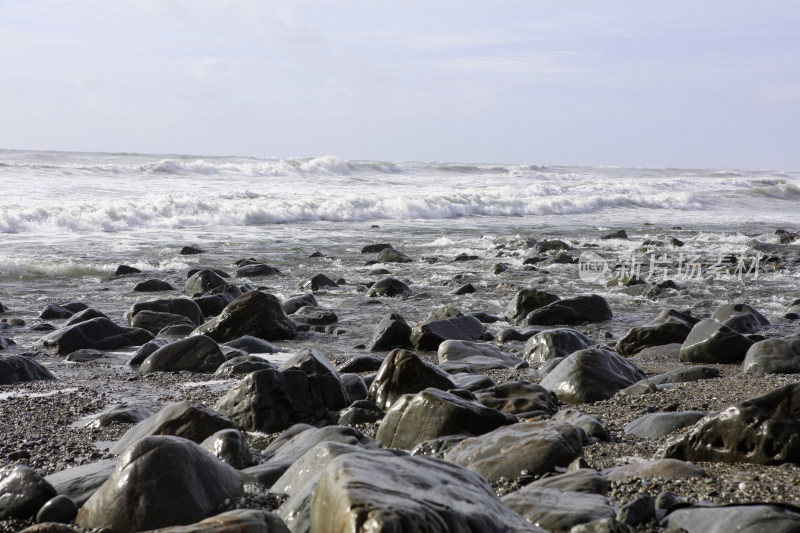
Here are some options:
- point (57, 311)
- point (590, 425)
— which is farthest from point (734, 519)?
point (57, 311)

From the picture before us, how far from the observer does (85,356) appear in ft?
19.7

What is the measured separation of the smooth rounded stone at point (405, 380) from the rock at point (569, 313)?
3160mm

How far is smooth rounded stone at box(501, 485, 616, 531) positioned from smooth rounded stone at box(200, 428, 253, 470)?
1.20 m

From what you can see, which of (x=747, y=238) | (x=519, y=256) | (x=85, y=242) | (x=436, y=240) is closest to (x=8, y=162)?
(x=85, y=242)

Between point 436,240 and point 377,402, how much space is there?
1113cm

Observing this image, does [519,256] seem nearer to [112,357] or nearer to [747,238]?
[747,238]

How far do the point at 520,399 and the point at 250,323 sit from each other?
3.26 metres

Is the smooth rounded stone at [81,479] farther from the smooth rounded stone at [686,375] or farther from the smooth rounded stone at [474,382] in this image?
the smooth rounded stone at [686,375]

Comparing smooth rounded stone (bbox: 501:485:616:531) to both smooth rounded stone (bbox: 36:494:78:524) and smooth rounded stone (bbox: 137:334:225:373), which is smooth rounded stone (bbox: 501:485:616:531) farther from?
smooth rounded stone (bbox: 137:334:225:373)

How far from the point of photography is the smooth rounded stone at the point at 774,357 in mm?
4871

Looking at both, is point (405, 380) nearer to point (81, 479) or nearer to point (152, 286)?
point (81, 479)

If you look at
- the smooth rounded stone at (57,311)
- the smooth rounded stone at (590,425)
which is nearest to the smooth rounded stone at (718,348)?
the smooth rounded stone at (590,425)

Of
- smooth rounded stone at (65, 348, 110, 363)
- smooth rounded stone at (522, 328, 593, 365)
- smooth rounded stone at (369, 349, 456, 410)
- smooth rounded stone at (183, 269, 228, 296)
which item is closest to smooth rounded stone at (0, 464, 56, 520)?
smooth rounded stone at (369, 349, 456, 410)

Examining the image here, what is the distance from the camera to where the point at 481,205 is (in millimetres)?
24016
